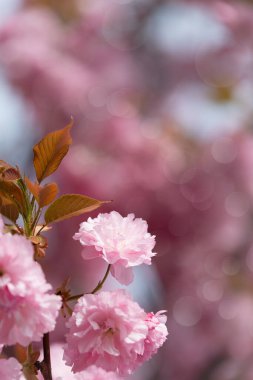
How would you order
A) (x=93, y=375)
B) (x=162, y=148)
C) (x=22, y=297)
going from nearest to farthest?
(x=22, y=297), (x=93, y=375), (x=162, y=148)

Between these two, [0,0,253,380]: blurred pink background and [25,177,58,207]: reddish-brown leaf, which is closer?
[25,177,58,207]: reddish-brown leaf

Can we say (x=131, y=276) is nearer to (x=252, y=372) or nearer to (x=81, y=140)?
(x=81, y=140)

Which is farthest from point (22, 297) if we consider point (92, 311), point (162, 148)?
point (162, 148)

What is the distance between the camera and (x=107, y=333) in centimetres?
58

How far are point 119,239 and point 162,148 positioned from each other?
2527 millimetres

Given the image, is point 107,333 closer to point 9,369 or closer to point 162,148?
point 9,369

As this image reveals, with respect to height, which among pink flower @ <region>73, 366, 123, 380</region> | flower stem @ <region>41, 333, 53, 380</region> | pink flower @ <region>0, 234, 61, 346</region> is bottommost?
→ pink flower @ <region>73, 366, 123, 380</region>

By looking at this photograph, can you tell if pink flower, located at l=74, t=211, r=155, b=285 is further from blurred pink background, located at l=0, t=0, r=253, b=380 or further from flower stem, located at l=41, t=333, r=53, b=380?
blurred pink background, located at l=0, t=0, r=253, b=380

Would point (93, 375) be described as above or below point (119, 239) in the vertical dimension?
below

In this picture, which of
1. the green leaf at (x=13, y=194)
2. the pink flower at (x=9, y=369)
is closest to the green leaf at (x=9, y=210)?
the green leaf at (x=13, y=194)

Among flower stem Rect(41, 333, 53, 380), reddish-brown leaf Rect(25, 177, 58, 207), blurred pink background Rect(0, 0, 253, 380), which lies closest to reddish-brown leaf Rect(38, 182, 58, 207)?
reddish-brown leaf Rect(25, 177, 58, 207)

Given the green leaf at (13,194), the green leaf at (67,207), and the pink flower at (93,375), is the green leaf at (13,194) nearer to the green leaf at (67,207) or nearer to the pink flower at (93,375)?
the green leaf at (67,207)

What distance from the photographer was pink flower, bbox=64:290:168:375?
22.2 inches

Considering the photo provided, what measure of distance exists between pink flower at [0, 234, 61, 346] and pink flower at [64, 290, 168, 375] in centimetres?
5
